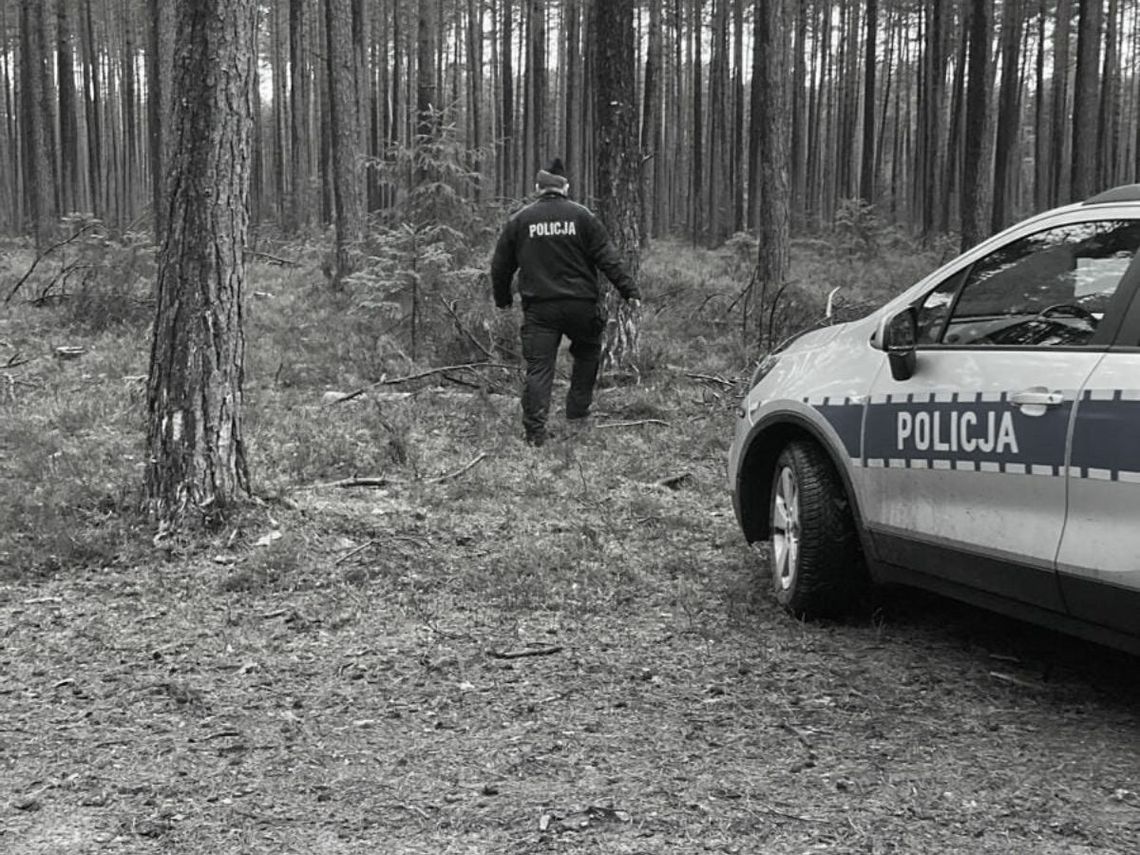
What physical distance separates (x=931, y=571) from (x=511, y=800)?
185cm

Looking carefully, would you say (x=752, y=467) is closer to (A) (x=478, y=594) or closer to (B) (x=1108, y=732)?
(A) (x=478, y=594)

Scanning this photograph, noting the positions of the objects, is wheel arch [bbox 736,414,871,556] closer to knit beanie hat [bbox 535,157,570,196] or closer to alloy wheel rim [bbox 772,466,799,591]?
alloy wheel rim [bbox 772,466,799,591]

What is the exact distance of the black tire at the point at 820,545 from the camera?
4652 millimetres

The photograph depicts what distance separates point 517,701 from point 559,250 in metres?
5.08

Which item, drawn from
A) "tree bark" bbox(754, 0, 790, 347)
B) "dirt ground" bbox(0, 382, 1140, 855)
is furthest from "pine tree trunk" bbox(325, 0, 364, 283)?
"dirt ground" bbox(0, 382, 1140, 855)

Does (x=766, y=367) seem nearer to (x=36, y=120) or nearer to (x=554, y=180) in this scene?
(x=554, y=180)

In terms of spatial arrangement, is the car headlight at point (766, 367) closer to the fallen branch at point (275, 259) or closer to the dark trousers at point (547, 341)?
the dark trousers at point (547, 341)

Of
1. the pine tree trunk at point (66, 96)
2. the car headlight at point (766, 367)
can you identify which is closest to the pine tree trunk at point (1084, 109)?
the car headlight at point (766, 367)

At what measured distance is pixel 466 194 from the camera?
14.3 m

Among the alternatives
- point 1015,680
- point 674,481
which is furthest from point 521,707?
point 674,481

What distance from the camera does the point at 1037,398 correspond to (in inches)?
139

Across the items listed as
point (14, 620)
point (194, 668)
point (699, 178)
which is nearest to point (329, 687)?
point (194, 668)

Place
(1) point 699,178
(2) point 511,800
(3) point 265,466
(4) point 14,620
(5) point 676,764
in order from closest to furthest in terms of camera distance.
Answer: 1. (2) point 511,800
2. (5) point 676,764
3. (4) point 14,620
4. (3) point 265,466
5. (1) point 699,178

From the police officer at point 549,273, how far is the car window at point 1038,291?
440 centimetres
